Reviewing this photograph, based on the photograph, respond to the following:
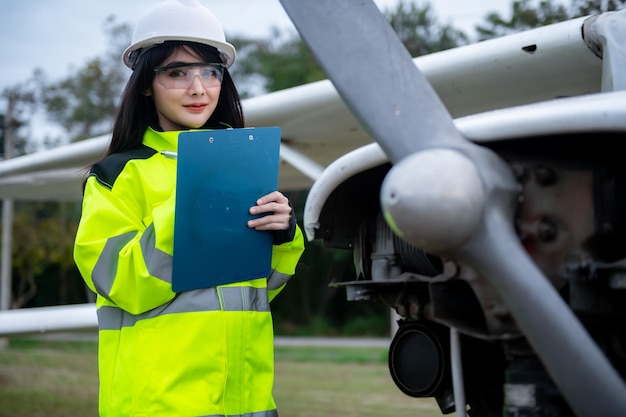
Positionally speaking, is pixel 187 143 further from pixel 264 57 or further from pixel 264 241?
pixel 264 57

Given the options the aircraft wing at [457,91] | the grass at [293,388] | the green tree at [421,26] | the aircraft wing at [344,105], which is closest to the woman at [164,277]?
the aircraft wing at [457,91]

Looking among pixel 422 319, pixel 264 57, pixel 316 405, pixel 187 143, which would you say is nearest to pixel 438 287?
pixel 422 319

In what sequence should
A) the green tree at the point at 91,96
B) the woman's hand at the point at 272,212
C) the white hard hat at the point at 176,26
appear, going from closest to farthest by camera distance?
the woman's hand at the point at 272,212
the white hard hat at the point at 176,26
the green tree at the point at 91,96

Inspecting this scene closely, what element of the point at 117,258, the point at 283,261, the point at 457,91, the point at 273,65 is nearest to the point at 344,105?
the point at 457,91

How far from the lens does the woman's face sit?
8.73 ft

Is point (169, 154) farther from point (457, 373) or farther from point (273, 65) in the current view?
point (273, 65)

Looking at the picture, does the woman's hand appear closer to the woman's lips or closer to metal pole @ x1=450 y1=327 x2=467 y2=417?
the woman's lips

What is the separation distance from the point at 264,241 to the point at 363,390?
6.59m

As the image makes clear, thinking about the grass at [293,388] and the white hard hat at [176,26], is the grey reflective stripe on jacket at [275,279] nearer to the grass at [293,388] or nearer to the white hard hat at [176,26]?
the white hard hat at [176,26]

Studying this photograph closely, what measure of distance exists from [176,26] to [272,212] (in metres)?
0.70

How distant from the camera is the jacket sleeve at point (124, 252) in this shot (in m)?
2.31

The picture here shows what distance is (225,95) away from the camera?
2914mm

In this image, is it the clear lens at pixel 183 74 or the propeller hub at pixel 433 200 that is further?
the clear lens at pixel 183 74

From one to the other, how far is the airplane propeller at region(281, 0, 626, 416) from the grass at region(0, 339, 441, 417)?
5.20 metres
